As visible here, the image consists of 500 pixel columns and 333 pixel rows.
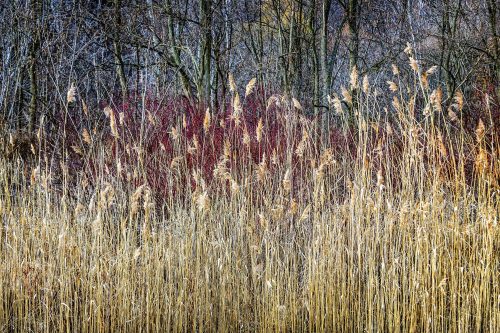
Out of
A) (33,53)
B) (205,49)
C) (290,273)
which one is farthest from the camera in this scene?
(205,49)

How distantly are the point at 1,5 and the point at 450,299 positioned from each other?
20.7 feet

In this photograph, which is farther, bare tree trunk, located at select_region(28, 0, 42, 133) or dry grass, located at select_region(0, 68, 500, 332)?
bare tree trunk, located at select_region(28, 0, 42, 133)

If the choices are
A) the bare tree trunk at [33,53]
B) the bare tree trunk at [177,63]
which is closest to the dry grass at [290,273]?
the bare tree trunk at [33,53]

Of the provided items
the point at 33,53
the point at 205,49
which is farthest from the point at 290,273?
the point at 205,49

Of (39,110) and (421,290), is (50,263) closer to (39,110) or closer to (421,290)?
(421,290)

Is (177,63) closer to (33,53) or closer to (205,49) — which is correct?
(205,49)

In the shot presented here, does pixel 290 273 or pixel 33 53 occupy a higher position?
pixel 33 53

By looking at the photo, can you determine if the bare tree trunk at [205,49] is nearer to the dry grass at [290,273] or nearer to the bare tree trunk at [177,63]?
the bare tree trunk at [177,63]

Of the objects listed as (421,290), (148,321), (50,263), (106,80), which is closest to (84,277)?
(50,263)

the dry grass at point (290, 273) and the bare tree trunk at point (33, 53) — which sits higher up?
the bare tree trunk at point (33, 53)

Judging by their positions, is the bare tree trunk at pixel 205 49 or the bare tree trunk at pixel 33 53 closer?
the bare tree trunk at pixel 33 53

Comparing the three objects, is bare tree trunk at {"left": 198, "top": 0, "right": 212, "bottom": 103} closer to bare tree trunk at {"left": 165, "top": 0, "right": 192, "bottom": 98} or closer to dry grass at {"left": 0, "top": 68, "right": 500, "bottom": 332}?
bare tree trunk at {"left": 165, "top": 0, "right": 192, "bottom": 98}

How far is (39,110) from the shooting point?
25.3ft

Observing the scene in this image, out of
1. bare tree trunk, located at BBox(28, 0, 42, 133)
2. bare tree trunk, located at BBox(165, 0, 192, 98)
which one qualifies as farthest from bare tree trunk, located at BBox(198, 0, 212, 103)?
bare tree trunk, located at BBox(28, 0, 42, 133)
